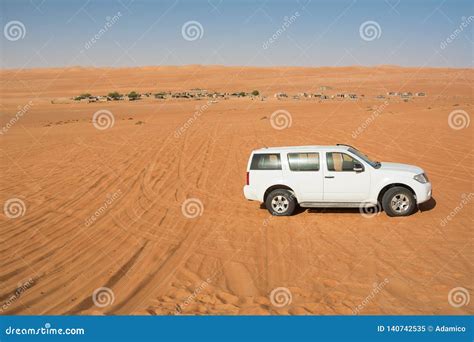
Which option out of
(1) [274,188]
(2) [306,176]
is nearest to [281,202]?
(1) [274,188]

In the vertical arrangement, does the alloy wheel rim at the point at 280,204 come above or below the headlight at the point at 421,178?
below

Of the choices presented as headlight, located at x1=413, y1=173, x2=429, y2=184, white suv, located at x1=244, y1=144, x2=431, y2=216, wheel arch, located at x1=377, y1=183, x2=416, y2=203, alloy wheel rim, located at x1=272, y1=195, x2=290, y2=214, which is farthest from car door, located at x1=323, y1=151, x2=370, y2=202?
headlight, located at x1=413, y1=173, x2=429, y2=184

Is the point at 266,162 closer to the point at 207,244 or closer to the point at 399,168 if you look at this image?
the point at 207,244

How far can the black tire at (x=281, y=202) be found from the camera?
11438 mm

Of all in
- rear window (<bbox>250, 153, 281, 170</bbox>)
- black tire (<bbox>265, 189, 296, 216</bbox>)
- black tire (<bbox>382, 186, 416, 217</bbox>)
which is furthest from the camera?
rear window (<bbox>250, 153, 281, 170</bbox>)

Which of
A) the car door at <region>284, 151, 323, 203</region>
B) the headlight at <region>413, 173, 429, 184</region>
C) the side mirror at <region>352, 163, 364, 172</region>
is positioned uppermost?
the headlight at <region>413, 173, 429, 184</region>

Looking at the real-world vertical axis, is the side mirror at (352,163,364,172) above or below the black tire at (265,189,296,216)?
above

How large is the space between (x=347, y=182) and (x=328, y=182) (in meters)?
0.43

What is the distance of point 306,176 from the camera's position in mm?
11367

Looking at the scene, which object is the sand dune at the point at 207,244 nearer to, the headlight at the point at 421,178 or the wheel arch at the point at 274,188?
the wheel arch at the point at 274,188

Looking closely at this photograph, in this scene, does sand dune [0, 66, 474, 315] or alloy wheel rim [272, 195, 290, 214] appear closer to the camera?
sand dune [0, 66, 474, 315]

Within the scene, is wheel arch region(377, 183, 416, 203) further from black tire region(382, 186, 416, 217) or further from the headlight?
the headlight

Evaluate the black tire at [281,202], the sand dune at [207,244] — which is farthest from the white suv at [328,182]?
the sand dune at [207,244]

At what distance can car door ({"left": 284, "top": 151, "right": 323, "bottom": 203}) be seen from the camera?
1131cm
